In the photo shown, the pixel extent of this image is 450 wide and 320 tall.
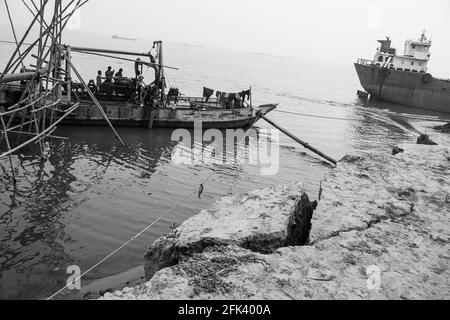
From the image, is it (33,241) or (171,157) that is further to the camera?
(171,157)

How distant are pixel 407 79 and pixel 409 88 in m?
1.39

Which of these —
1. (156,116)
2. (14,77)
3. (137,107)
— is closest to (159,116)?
(156,116)

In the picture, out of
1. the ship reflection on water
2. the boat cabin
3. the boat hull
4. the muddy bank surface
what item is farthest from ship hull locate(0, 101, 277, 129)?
the boat cabin

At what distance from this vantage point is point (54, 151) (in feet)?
49.2

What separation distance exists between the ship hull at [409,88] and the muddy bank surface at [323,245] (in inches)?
2041

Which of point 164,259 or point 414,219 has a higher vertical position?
point 414,219

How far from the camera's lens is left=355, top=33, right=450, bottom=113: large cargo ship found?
162ft

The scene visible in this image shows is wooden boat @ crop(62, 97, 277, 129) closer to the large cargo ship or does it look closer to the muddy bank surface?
the muddy bank surface

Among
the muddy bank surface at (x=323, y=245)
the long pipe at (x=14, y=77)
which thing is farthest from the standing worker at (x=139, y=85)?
the muddy bank surface at (x=323, y=245)

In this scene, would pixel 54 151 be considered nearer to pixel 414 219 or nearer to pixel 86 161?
pixel 86 161

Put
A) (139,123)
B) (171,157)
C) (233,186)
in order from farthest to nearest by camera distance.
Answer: (139,123) < (171,157) < (233,186)

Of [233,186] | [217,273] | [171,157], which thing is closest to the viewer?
[217,273]
